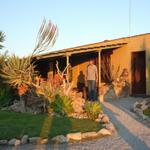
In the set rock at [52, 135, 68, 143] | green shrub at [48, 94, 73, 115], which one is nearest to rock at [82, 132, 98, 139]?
rock at [52, 135, 68, 143]

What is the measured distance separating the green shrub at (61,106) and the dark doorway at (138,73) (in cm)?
626

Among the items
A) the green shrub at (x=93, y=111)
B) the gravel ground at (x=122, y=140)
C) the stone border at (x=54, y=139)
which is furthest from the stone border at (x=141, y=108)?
the stone border at (x=54, y=139)

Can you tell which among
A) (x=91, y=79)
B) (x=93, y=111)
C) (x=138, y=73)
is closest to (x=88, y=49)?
(x=91, y=79)

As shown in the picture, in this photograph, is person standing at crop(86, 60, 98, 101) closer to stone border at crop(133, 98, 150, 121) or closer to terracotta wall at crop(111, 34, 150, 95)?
terracotta wall at crop(111, 34, 150, 95)

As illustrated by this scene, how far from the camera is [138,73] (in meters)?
20.2

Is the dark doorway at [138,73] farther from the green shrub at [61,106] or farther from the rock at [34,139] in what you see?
the rock at [34,139]

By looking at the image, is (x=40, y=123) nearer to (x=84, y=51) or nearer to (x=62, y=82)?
(x=62, y=82)

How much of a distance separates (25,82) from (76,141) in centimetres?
714

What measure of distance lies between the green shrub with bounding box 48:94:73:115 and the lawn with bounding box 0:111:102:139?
2.08 feet

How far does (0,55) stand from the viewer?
19.0 m

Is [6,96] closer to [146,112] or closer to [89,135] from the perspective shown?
[146,112]

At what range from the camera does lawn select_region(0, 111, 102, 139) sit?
1074 cm

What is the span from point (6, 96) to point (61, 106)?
13.9ft

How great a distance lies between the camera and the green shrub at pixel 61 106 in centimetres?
1423
